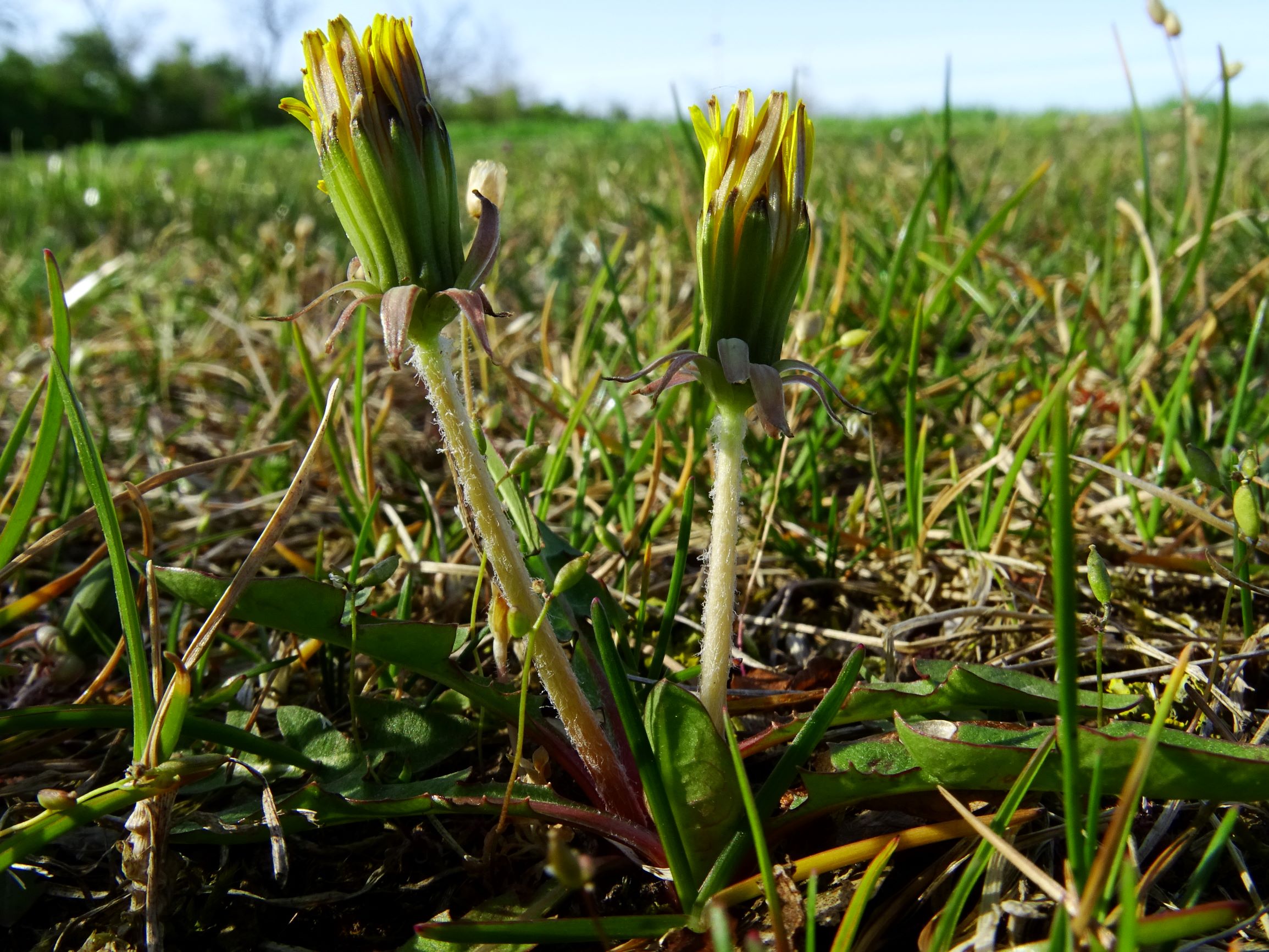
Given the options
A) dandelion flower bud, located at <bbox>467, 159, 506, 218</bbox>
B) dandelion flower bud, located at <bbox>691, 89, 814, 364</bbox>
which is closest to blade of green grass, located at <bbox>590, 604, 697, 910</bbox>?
dandelion flower bud, located at <bbox>691, 89, 814, 364</bbox>

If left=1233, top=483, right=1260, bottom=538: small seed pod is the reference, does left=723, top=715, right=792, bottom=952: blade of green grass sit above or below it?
below

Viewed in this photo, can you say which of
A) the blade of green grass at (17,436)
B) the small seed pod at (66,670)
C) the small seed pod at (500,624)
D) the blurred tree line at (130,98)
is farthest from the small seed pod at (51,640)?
the blurred tree line at (130,98)

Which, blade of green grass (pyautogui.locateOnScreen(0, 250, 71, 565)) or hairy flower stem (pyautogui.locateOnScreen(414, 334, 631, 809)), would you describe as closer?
hairy flower stem (pyautogui.locateOnScreen(414, 334, 631, 809))

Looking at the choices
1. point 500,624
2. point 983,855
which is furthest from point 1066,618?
point 500,624

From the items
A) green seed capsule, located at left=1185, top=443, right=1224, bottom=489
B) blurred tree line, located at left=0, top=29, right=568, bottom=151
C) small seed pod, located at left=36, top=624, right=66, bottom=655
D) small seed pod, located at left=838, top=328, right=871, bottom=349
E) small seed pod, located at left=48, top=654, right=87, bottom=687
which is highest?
blurred tree line, located at left=0, top=29, right=568, bottom=151

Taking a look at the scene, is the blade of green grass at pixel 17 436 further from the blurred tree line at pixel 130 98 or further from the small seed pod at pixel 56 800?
the blurred tree line at pixel 130 98

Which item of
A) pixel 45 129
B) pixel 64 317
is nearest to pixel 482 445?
pixel 64 317

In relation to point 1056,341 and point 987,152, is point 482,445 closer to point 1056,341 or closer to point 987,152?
point 1056,341

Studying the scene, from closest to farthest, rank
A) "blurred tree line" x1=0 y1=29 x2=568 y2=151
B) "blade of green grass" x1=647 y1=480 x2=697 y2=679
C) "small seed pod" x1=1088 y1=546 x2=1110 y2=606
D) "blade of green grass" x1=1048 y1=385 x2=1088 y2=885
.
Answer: "blade of green grass" x1=1048 y1=385 x2=1088 y2=885
"small seed pod" x1=1088 y1=546 x2=1110 y2=606
"blade of green grass" x1=647 y1=480 x2=697 y2=679
"blurred tree line" x1=0 y1=29 x2=568 y2=151

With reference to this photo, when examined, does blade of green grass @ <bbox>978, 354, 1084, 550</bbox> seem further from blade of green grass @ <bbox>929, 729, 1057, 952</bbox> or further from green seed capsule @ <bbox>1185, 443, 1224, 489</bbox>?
blade of green grass @ <bbox>929, 729, 1057, 952</bbox>
